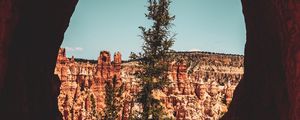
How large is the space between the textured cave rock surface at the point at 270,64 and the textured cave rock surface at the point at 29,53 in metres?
7.18

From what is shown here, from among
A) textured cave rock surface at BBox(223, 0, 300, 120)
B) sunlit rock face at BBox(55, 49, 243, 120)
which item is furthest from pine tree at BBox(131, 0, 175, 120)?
sunlit rock face at BBox(55, 49, 243, 120)

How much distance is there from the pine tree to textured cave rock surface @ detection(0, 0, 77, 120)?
10601mm

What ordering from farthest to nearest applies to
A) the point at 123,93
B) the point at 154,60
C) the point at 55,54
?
the point at 123,93 < the point at 154,60 < the point at 55,54

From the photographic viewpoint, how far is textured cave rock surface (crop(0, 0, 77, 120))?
37.5 ft

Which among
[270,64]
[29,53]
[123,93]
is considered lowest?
[123,93]

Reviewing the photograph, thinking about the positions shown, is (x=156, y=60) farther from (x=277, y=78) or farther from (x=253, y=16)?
(x=277, y=78)

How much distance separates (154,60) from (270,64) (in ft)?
50.6

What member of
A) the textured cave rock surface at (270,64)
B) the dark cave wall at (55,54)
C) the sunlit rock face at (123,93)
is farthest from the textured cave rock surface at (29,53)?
the sunlit rock face at (123,93)

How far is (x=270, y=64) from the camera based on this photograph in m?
14.2

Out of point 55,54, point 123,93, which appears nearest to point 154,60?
point 55,54

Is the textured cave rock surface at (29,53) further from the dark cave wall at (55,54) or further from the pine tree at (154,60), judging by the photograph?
the pine tree at (154,60)

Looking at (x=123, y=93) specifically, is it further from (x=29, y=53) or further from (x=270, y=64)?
(x=270, y=64)

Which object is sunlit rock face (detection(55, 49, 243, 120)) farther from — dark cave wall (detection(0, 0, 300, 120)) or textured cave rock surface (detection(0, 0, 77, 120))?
dark cave wall (detection(0, 0, 300, 120))

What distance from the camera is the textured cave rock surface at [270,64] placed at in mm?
10719
